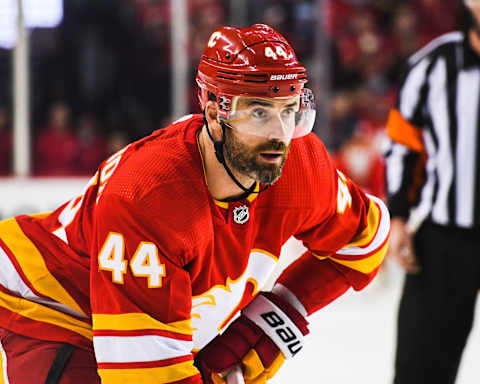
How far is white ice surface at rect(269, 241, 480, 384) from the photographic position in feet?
9.97

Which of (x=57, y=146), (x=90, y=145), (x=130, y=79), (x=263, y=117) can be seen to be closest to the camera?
(x=263, y=117)

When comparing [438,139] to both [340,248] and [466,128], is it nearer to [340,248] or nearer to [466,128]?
[466,128]

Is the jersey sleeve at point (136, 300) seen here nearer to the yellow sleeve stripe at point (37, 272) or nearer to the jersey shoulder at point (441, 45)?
the yellow sleeve stripe at point (37, 272)

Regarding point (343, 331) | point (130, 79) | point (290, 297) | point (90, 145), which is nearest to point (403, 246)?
point (290, 297)

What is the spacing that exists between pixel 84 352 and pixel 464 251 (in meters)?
1.10

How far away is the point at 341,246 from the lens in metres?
1.70

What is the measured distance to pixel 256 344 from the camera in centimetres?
165

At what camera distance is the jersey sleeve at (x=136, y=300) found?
1.29 m

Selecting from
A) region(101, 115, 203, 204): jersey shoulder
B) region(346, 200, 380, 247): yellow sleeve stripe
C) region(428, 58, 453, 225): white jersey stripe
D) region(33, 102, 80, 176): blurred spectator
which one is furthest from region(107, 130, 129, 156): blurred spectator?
region(101, 115, 203, 204): jersey shoulder

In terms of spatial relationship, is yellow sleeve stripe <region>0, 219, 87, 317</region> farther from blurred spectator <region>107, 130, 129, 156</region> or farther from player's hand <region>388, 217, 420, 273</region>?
blurred spectator <region>107, 130, 129, 156</region>

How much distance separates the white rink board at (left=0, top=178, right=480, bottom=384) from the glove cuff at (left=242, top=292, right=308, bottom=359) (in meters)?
1.33

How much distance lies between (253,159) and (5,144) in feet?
11.1

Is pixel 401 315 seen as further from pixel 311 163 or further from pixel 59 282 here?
pixel 59 282

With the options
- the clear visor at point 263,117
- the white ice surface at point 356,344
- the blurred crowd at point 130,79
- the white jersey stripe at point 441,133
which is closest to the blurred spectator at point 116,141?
the blurred crowd at point 130,79
